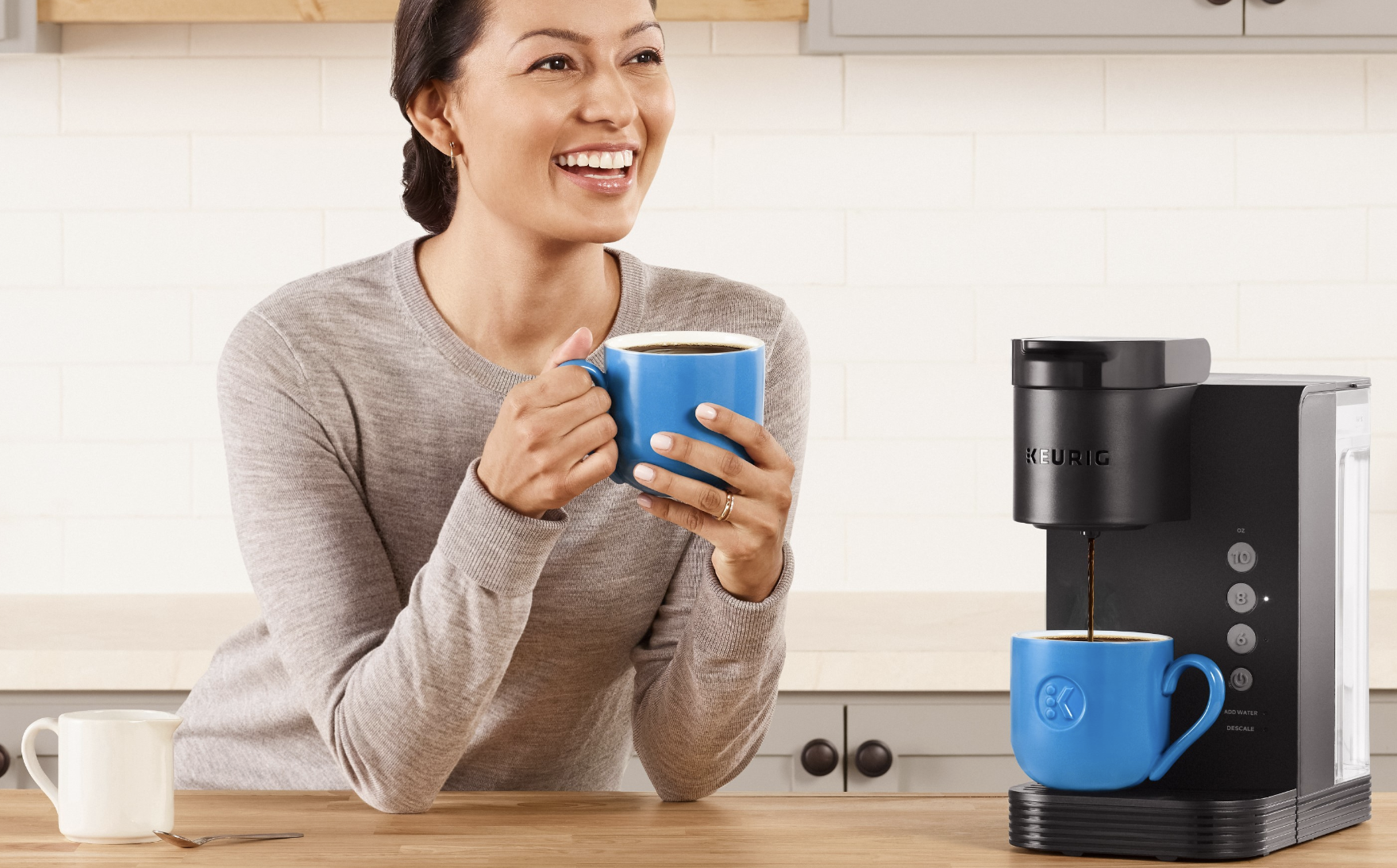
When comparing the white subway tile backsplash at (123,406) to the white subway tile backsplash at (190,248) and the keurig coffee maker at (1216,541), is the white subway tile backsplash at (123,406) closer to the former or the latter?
the white subway tile backsplash at (190,248)

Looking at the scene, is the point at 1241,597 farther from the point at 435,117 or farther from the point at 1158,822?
the point at 435,117

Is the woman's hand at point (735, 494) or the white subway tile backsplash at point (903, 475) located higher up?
the woman's hand at point (735, 494)

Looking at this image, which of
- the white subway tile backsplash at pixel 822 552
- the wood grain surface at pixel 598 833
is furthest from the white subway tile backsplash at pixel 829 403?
the wood grain surface at pixel 598 833

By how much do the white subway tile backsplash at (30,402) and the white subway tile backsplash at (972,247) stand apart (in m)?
1.25

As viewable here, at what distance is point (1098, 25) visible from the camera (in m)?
2.14

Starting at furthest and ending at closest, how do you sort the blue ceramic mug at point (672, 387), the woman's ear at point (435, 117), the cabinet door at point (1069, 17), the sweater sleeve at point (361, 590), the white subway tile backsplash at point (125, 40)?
the white subway tile backsplash at point (125, 40) < the cabinet door at point (1069, 17) < the woman's ear at point (435, 117) < the sweater sleeve at point (361, 590) < the blue ceramic mug at point (672, 387)

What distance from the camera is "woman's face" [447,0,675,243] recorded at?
1179 mm

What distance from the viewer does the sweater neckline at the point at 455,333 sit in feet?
4.24

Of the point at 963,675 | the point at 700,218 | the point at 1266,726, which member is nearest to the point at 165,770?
the point at 1266,726

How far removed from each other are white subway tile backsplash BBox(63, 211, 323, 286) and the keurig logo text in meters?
1.64

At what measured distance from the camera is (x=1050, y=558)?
3.57ft

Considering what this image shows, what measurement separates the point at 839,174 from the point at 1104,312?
465 millimetres

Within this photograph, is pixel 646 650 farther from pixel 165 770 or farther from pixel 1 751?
pixel 1 751

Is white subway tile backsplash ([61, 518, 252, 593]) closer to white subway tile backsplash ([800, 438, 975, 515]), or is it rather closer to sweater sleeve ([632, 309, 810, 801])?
white subway tile backsplash ([800, 438, 975, 515])
